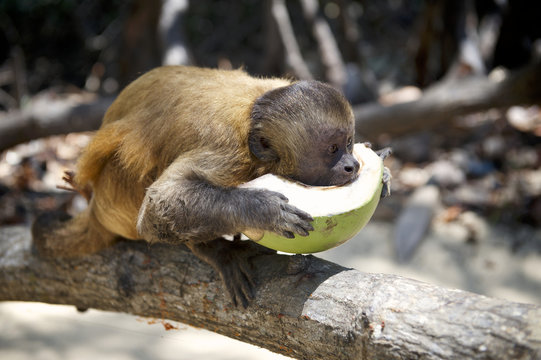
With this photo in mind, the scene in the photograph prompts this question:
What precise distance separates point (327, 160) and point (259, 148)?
36 centimetres

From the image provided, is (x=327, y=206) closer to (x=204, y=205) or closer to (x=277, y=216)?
(x=277, y=216)

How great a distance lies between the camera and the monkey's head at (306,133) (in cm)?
254

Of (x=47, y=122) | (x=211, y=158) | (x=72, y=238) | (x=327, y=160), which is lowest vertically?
(x=72, y=238)

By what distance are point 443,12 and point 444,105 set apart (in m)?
2.20

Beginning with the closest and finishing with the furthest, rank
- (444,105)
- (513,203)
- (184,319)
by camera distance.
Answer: (184,319) < (513,203) < (444,105)

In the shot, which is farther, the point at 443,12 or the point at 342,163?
the point at 443,12

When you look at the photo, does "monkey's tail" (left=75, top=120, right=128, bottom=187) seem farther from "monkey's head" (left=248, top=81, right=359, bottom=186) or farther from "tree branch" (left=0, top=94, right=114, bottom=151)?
"tree branch" (left=0, top=94, right=114, bottom=151)

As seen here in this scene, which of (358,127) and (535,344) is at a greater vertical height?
(358,127)

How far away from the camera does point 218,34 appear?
388 inches

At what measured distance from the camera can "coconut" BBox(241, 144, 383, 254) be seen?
216 centimetres

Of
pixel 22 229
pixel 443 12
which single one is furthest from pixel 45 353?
pixel 443 12

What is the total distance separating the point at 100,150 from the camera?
282 cm

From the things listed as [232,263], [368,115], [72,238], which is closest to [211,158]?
[232,263]

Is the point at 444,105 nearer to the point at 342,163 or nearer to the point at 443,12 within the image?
the point at 443,12
